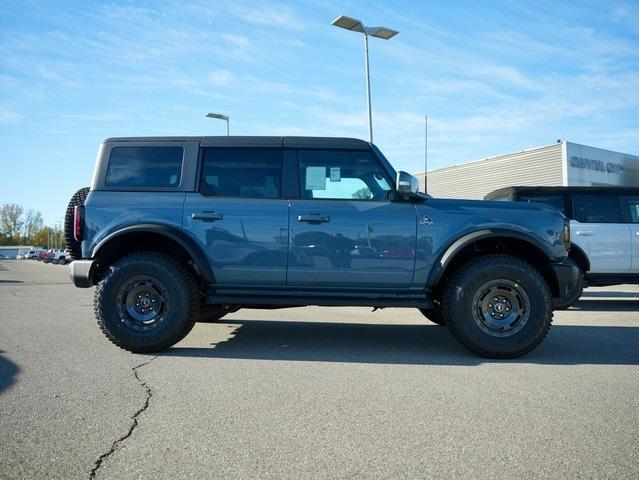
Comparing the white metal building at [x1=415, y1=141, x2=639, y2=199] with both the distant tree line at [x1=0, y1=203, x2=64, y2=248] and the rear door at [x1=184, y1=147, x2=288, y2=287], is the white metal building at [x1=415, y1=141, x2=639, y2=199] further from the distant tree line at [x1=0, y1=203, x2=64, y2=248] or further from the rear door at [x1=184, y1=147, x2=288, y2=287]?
the distant tree line at [x1=0, y1=203, x2=64, y2=248]

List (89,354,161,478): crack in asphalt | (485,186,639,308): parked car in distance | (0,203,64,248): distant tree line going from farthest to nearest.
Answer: (0,203,64,248): distant tree line, (485,186,639,308): parked car in distance, (89,354,161,478): crack in asphalt

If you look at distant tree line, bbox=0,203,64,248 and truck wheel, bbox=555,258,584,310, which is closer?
truck wheel, bbox=555,258,584,310

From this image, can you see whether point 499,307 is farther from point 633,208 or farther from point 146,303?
point 633,208

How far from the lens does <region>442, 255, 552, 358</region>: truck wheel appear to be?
16.1ft

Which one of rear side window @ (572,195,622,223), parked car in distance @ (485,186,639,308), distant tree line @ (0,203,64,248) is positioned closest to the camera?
parked car in distance @ (485,186,639,308)

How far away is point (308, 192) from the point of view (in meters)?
5.28

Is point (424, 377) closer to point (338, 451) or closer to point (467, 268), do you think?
point (467, 268)

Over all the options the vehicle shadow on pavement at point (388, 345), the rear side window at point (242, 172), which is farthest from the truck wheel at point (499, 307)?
the rear side window at point (242, 172)

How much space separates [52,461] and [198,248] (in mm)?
2803

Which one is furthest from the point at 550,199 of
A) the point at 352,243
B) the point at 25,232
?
the point at 25,232

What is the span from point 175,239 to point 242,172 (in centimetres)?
97

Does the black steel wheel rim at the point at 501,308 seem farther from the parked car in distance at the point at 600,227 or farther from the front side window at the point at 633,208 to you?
the front side window at the point at 633,208

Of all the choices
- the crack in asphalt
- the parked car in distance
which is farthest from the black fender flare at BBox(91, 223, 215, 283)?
the parked car in distance

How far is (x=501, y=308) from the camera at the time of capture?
16.6 feet
